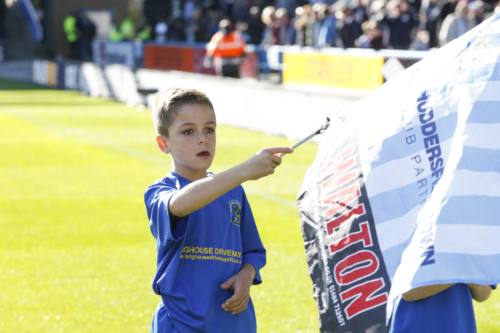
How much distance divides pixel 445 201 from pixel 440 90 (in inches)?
15.0

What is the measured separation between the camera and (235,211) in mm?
2684

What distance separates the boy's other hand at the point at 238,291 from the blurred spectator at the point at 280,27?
842 inches

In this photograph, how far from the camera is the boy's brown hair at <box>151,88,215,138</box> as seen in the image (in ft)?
8.48

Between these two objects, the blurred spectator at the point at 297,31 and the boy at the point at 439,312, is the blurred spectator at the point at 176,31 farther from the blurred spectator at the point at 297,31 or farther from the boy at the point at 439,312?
the boy at the point at 439,312

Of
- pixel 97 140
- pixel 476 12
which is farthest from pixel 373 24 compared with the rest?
pixel 97 140

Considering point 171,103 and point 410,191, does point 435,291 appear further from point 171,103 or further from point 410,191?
point 171,103

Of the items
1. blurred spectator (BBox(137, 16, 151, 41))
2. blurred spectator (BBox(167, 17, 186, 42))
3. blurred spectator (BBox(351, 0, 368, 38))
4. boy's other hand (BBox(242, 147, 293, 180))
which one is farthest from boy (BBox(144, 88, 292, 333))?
blurred spectator (BBox(137, 16, 151, 41))

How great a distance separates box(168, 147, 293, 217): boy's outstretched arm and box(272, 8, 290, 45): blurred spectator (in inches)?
850

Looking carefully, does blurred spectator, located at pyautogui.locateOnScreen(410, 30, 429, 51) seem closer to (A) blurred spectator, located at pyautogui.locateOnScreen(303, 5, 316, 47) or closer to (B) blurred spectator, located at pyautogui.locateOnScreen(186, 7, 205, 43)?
(A) blurred spectator, located at pyautogui.locateOnScreen(303, 5, 316, 47)

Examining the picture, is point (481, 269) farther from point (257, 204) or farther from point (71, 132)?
point (71, 132)

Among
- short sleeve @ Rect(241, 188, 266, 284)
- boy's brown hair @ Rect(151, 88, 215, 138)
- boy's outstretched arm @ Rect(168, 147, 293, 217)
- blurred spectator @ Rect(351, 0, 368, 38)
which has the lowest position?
blurred spectator @ Rect(351, 0, 368, 38)

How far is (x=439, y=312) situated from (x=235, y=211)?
866 millimetres

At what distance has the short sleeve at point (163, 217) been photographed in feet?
8.07

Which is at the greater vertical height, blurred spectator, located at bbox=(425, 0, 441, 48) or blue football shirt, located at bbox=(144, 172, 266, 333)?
blue football shirt, located at bbox=(144, 172, 266, 333)
